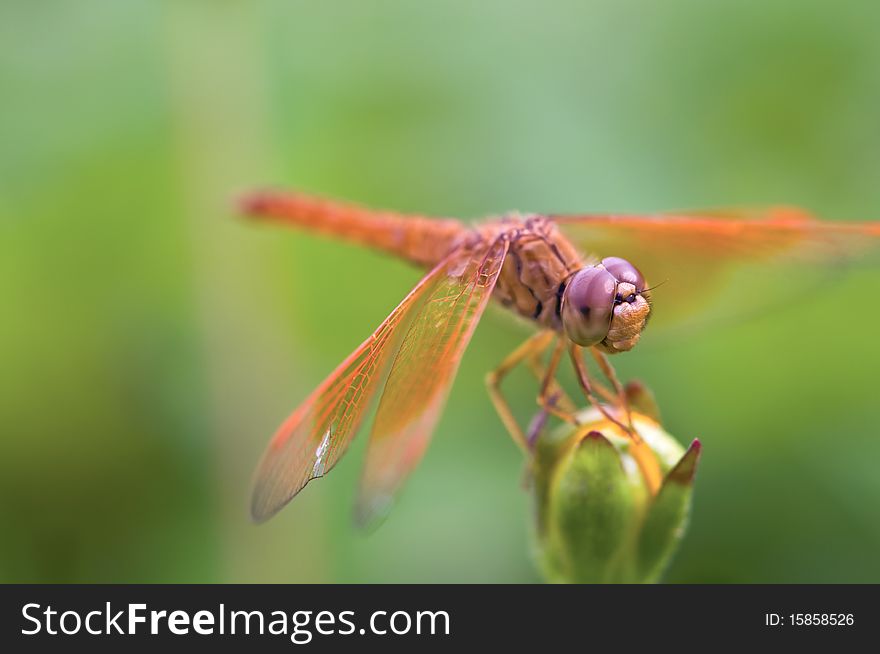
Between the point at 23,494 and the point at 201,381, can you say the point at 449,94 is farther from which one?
the point at 23,494

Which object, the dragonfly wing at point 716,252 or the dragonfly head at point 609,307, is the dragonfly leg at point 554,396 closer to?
the dragonfly head at point 609,307

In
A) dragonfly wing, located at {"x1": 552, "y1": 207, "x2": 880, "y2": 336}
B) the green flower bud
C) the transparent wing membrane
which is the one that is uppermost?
dragonfly wing, located at {"x1": 552, "y1": 207, "x2": 880, "y2": 336}

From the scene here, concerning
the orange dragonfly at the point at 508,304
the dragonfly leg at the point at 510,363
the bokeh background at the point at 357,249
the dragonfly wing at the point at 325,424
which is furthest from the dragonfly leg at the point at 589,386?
the bokeh background at the point at 357,249

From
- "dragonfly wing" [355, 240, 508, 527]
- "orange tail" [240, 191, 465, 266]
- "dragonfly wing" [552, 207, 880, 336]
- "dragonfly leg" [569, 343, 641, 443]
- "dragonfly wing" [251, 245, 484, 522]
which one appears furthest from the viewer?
"orange tail" [240, 191, 465, 266]

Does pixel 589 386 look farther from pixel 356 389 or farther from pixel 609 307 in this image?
pixel 356 389

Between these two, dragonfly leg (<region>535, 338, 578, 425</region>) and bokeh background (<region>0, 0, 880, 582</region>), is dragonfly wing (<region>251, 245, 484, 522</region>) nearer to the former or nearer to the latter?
dragonfly leg (<region>535, 338, 578, 425</region>)

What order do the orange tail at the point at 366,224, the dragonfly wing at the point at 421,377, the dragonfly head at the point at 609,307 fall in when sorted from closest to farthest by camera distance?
the dragonfly wing at the point at 421,377 < the dragonfly head at the point at 609,307 < the orange tail at the point at 366,224

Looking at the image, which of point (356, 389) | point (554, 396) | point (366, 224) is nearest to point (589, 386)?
point (554, 396)

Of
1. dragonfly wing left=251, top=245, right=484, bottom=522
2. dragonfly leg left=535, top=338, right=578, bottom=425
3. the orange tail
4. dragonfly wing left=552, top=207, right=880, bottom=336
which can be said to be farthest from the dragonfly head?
the orange tail
